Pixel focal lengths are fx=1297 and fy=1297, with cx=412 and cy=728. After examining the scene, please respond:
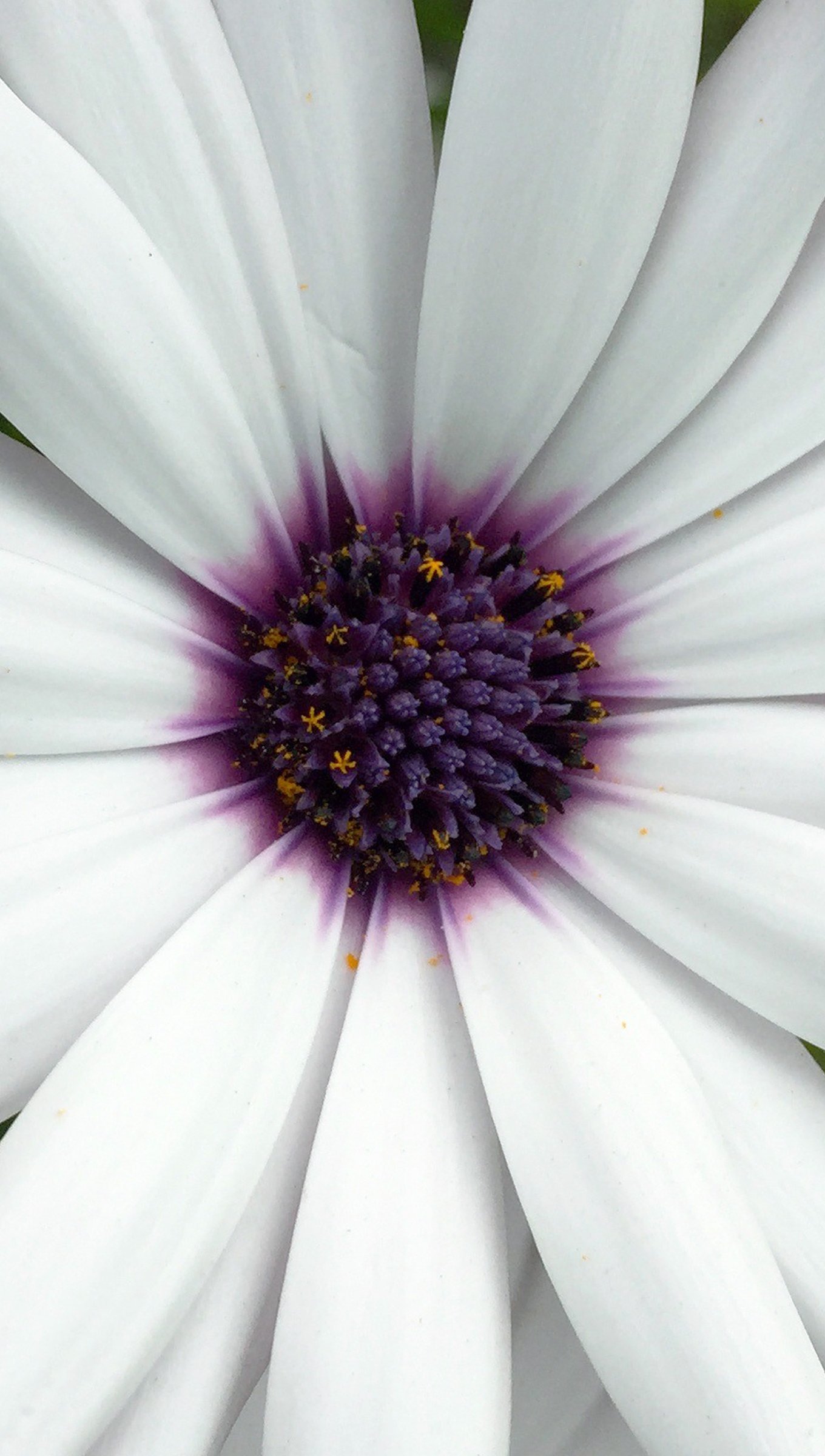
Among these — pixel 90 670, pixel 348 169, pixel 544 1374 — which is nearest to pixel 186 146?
pixel 348 169

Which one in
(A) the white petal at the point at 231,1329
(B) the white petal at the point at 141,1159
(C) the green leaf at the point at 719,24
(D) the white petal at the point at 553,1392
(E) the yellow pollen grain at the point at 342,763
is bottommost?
(D) the white petal at the point at 553,1392

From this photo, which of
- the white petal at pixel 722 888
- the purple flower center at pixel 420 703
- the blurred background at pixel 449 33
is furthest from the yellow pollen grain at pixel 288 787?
the blurred background at pixel 449 33

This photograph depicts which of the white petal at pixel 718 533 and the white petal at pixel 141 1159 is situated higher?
the white petal at pixel 718 533

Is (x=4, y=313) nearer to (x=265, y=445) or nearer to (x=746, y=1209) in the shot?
(x=265, y=445)

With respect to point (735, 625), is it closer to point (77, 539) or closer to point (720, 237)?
point (720, 237)

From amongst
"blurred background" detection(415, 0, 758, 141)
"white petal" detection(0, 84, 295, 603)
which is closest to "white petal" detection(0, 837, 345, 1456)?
"white petal" detection(0, 84, 295, 603)

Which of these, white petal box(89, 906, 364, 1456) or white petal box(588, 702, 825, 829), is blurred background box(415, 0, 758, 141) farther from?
white petal box(89, 906, 364, 1456)

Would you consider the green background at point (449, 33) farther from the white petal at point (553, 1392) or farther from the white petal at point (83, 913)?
the white petal at point (553, 1392)
